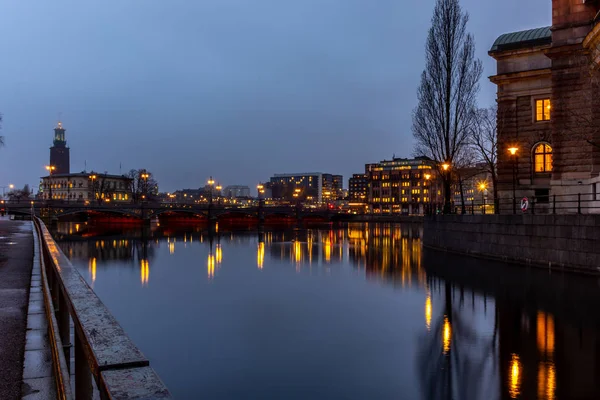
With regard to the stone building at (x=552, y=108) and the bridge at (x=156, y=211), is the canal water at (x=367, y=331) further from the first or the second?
the bridge at (x=156, y=211)

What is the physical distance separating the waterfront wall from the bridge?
66977mm

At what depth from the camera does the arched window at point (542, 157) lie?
4125 centimetres

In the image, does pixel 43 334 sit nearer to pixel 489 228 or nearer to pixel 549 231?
pixel 549 231

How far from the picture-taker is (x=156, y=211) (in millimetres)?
112438

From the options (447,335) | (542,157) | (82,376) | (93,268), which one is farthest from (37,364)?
(542,157)

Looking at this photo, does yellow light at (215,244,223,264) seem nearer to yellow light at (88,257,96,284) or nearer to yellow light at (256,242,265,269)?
yellow light at (256,242,265,269)

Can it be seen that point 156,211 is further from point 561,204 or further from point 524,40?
point 561,204

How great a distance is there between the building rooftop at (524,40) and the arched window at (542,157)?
830cm

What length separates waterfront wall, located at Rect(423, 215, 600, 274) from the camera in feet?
83.2

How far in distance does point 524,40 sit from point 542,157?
10.2 m

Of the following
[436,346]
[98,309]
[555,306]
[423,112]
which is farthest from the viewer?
[423,112]

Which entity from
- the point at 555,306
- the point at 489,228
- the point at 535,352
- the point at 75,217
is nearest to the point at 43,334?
the point at 535,352

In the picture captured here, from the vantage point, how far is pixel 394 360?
13570mm

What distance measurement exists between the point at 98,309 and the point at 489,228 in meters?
32.8
